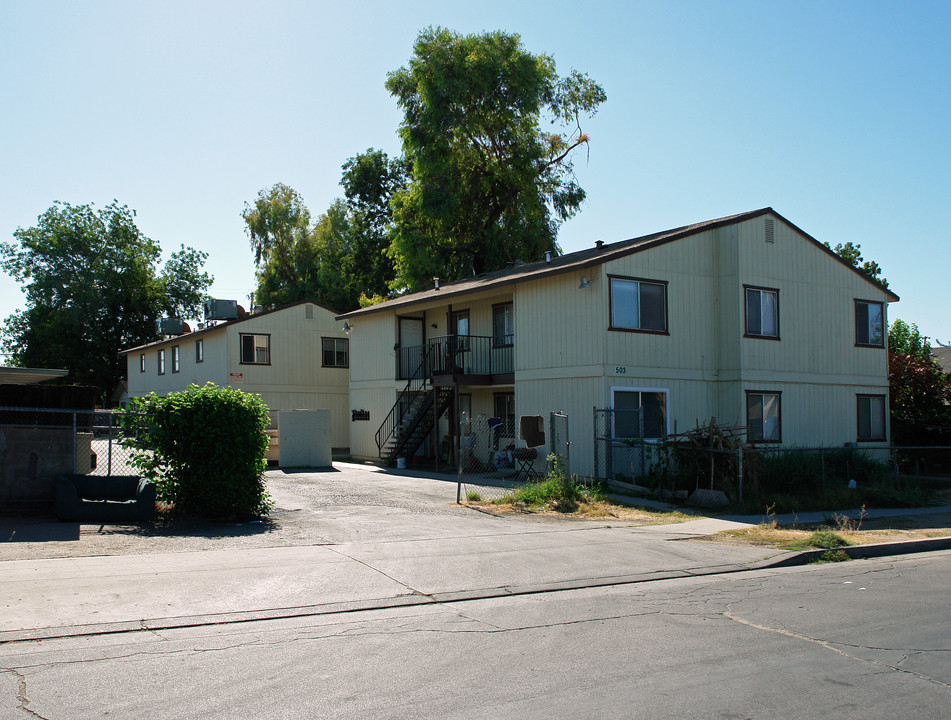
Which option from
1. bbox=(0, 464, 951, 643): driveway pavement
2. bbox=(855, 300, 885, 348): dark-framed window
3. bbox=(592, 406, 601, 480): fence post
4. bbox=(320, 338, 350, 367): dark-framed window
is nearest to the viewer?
bbox=(0, 464, 951, 643): driveway pavement

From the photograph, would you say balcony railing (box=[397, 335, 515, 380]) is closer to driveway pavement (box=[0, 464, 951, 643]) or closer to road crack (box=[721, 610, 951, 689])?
driveway pavement (box=[0, 464, 951, 643])

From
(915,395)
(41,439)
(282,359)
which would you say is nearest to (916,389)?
(915,395)

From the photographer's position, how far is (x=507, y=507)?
52.3ft

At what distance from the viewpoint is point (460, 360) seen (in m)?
26.3

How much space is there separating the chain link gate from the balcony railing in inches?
185

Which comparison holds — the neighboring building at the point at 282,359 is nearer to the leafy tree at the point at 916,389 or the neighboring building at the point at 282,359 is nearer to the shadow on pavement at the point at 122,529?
the shadow on pavement at the point at 122,529

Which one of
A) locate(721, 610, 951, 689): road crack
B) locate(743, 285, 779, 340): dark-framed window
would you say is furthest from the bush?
locate(743, 285, 779, 340): dark-framed window

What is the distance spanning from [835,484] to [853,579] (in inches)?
368

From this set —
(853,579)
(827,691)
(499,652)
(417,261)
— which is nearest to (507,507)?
(853,579)

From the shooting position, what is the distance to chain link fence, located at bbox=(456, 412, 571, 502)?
17.8 metres

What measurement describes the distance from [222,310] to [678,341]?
22.4 meters

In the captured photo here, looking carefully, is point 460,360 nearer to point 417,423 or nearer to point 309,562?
point 417,423

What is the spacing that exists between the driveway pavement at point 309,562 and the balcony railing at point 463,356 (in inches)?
387

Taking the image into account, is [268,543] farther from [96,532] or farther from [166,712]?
[166,712]
